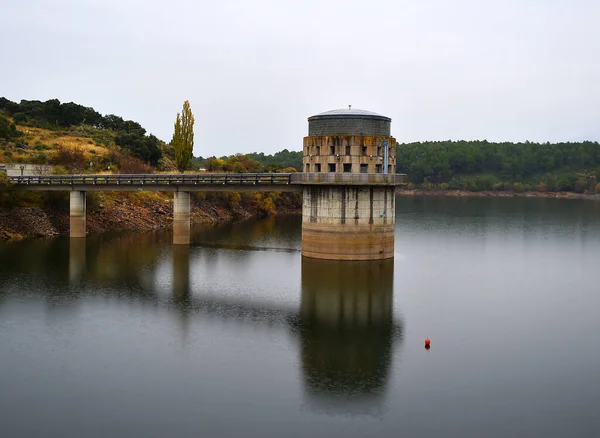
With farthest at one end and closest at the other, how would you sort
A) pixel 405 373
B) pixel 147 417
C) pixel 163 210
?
pixel 163 210 < pixel 405 373 < pixel 147 417

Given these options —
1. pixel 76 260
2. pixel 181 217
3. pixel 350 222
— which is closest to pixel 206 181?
pixel 181 217

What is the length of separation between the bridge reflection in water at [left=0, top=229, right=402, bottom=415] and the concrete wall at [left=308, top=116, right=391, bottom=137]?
1081cm

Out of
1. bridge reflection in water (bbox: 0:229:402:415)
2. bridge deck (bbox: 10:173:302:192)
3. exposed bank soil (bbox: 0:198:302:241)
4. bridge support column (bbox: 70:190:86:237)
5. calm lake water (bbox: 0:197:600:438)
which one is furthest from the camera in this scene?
bridge support column (bbox: 70:190:86:237)

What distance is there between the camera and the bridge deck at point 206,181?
54.4 m

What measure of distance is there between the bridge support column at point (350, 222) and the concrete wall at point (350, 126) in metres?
4.62

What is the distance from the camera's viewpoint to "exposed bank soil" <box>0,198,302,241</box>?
6775cm

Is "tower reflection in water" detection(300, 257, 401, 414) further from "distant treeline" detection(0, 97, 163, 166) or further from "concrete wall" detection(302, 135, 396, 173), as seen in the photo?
"distant treeline" detection(0, 97, 163, 166)

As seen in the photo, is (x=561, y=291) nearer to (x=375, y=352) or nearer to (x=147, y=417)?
(x=375, y=352)

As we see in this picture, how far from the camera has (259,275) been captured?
4903 cm

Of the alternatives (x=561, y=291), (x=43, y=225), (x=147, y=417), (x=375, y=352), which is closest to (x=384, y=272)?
(x=561, y=291)

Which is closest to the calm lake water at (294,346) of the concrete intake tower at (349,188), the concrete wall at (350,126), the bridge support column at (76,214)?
the concrete intake tower at (349,188)

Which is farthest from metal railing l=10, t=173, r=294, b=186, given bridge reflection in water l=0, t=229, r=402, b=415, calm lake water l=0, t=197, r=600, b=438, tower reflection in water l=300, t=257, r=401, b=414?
tower reflection in water l=300, t=257, r=401, b=414

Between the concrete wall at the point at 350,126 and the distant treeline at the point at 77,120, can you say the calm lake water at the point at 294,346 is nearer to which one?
the concrete wall at the point at 350,126

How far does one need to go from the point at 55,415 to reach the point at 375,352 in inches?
561
